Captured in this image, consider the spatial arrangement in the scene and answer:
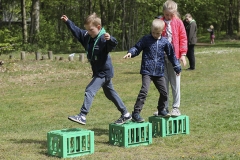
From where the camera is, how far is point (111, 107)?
481 inches

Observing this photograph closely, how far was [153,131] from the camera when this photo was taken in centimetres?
822

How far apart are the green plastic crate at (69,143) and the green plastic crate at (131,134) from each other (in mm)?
567

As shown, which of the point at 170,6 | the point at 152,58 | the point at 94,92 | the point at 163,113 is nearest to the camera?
the point at 94,92

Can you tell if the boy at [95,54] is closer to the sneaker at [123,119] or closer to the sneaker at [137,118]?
the sneaker at [123,119]

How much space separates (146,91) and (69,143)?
1725 mm

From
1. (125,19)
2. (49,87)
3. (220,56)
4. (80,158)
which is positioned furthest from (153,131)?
(125,19)

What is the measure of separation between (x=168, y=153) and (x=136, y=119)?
95cm

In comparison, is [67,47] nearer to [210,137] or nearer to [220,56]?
[220,56]

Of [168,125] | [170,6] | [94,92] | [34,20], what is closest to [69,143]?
[94,92]

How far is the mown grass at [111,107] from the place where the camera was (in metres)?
7.25

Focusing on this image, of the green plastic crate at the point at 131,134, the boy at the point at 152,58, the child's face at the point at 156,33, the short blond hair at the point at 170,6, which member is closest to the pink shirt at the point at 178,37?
the short blond hair at the point at 170,6

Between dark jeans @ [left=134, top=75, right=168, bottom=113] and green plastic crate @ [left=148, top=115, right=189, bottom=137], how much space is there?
0.27 m

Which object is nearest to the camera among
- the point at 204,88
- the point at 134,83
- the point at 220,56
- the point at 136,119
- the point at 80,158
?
the point at 80,158

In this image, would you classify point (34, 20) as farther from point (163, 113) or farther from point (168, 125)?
point (168, 125)
